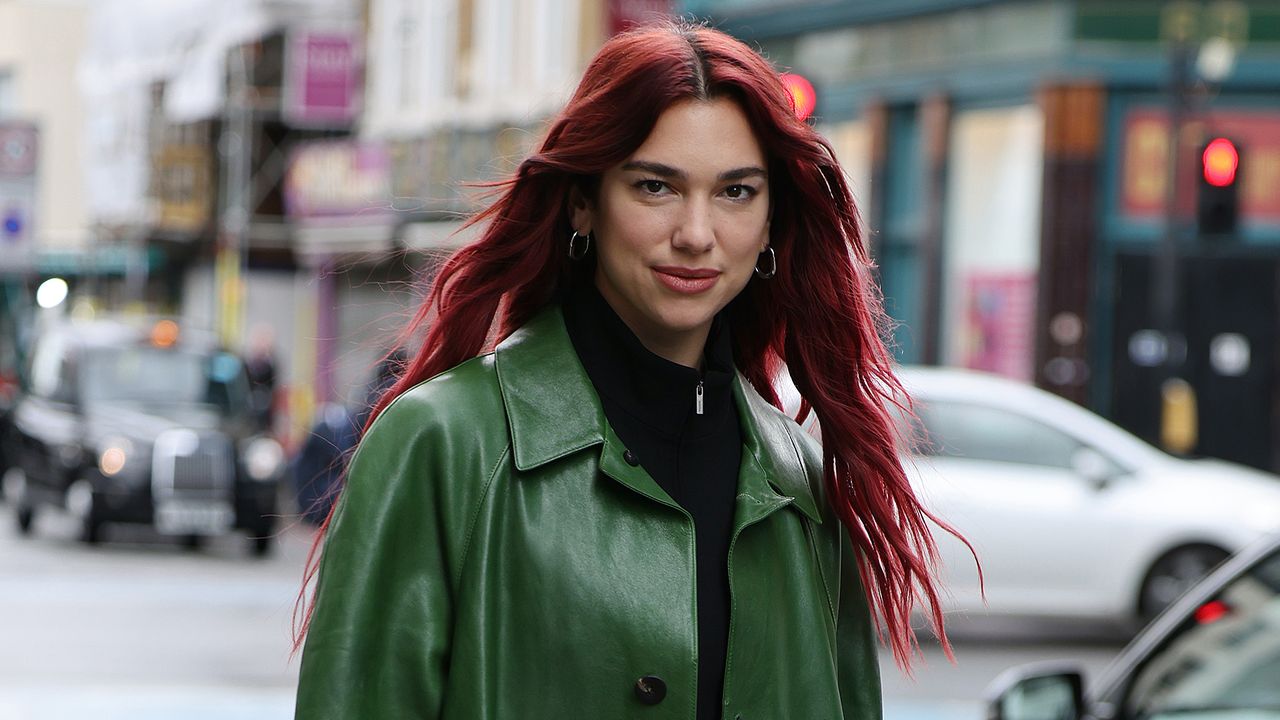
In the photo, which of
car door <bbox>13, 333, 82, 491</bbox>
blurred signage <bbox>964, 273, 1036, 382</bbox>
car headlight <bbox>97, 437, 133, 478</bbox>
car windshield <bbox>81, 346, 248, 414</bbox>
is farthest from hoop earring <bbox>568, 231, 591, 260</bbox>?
blurred signage <bbox>964, 273, 1036, 382</bbox>

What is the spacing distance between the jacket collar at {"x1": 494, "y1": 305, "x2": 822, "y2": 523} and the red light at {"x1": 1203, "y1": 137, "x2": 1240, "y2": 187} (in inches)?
503

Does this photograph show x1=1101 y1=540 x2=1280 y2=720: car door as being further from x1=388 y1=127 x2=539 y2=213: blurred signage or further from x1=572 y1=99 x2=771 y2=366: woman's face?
x1=388 y1=127 x2=539 y2=213: blurred signage

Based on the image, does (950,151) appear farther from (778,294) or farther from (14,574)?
(778,294)

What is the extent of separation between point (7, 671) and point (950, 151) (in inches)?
546

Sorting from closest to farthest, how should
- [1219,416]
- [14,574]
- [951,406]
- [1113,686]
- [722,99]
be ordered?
[722,99] → [1113,686] → [951,406] → [14,574] → [1219,416]

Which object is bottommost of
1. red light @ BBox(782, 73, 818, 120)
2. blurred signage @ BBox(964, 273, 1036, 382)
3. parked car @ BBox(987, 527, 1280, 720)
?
blurred signage @ BBox(964, 273, 1036, 382)

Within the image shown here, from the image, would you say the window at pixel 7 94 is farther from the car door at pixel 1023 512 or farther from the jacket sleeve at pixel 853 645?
the jacket sleeve at pixel 853 645

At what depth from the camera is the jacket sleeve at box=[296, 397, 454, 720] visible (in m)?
2.55

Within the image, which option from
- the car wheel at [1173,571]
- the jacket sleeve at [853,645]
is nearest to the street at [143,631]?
the jacket sleeve at [853,645]

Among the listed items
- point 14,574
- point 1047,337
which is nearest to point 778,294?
point 14,574

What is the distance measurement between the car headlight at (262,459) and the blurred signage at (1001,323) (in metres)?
7.17

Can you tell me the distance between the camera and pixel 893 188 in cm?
2405

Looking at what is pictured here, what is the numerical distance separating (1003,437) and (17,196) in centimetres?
1087

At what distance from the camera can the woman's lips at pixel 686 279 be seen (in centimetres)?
273
